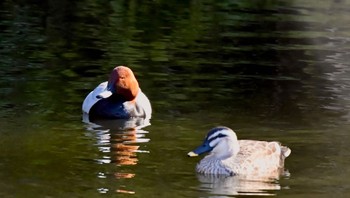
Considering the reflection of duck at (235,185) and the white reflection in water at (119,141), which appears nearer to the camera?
the reflection of duck at (235,185)

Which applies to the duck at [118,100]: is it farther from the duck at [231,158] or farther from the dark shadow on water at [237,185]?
the dark shadow on water at [237,185]

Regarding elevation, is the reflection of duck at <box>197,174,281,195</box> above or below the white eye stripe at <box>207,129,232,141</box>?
below

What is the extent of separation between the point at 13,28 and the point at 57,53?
10.6 ft

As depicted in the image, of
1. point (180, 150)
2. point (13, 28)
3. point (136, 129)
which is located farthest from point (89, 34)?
point (180, 150)

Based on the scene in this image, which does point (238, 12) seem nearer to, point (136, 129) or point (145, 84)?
point (145, 84)

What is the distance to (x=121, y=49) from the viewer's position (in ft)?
67.5

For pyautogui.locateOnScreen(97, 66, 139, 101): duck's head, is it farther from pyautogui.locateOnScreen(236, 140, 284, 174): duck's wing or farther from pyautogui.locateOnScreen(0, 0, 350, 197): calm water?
pyautogui.locateOnScreen(236, 140, 284, 174): duck's wing

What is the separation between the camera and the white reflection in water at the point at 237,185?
11.7 metres

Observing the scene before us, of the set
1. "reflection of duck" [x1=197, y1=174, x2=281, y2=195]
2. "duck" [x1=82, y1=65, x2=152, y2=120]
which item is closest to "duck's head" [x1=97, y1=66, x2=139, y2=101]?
"duck" [x1=82, y1=65, x2=152, y2=120]

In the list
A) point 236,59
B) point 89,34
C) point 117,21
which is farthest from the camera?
point 117,21

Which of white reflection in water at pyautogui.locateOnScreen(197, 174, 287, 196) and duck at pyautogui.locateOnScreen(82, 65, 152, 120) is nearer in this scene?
white reflection in water at pyautogui.locateOnScreen(197, 174, 287, 196)

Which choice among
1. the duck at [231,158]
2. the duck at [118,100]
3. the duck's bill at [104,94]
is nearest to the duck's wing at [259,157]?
the duck at [231,158]

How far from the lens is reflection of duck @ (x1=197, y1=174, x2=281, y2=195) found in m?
11.7

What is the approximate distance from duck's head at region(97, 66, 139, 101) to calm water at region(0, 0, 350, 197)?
361 mm
